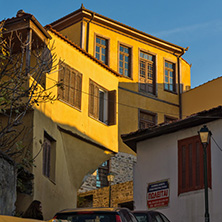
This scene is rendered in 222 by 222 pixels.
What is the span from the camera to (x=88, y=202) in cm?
2772

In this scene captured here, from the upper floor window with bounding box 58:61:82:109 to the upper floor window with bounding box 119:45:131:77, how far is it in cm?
825

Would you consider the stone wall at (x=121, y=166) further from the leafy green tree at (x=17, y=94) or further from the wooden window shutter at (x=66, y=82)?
the leafy green tree at (x=17, y=94)

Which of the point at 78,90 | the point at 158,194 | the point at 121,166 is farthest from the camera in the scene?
the point at 121,166

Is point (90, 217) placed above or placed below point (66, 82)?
below

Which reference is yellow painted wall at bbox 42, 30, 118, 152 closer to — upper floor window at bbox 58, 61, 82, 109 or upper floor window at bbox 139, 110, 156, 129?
upper floor window at bbox 58, 61, 82, 109

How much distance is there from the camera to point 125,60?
104 feet

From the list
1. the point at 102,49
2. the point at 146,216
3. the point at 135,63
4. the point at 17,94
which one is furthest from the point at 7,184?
the point at 135,63

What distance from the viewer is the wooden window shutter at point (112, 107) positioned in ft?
80.6

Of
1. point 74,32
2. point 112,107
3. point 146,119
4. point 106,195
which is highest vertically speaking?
point 74,32

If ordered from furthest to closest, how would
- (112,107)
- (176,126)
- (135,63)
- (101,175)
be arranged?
(135,63), (101,175), (112,107), (176,126)

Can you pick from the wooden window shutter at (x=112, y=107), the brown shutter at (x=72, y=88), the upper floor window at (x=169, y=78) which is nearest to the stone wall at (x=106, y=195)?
the wooden window shutter at (x=112, y=107)

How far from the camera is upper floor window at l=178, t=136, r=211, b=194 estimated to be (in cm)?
1884

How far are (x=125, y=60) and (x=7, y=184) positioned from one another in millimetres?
17984

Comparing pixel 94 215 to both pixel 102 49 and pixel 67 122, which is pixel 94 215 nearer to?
pixel 67 122
